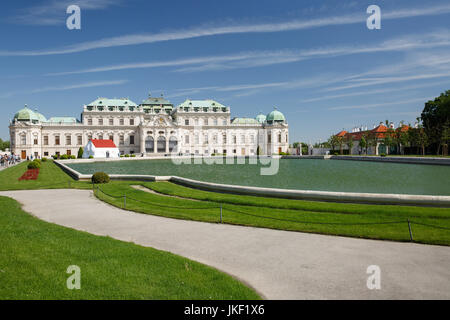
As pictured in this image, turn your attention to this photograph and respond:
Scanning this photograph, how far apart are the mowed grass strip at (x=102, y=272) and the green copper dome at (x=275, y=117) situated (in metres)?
91.7

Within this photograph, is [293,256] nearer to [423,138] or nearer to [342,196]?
[342,196]

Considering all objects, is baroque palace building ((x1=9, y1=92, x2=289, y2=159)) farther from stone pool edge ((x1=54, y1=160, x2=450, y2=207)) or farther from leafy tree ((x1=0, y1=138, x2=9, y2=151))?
leafy tree ((x1=0, y1=138, x2=9, y2=151))

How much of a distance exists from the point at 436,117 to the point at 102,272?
7641 cm

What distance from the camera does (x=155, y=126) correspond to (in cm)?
8538

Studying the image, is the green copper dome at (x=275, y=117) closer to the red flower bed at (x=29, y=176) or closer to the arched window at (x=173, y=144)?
the arched window at (x=173, y=144)

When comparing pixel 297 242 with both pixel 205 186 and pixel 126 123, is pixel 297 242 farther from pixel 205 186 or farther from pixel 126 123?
A: pixel 126 123

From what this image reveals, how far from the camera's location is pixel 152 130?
85.4 meters

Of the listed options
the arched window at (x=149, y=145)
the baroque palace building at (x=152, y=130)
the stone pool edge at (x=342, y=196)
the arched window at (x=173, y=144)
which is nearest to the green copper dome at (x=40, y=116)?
the baroque palace building at (x=152, y=130)

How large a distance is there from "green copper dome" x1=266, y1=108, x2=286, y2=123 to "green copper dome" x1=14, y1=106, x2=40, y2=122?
227 ft

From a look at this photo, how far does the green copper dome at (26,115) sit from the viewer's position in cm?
8175

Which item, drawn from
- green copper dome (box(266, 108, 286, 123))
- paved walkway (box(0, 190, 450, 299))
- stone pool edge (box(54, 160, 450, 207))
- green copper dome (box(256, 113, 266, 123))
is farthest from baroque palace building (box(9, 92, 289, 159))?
paved walkway (box(0, 190, 450, 299))

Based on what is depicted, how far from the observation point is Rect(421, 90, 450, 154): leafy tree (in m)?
60.8

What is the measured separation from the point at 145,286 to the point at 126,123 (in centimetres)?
8888
